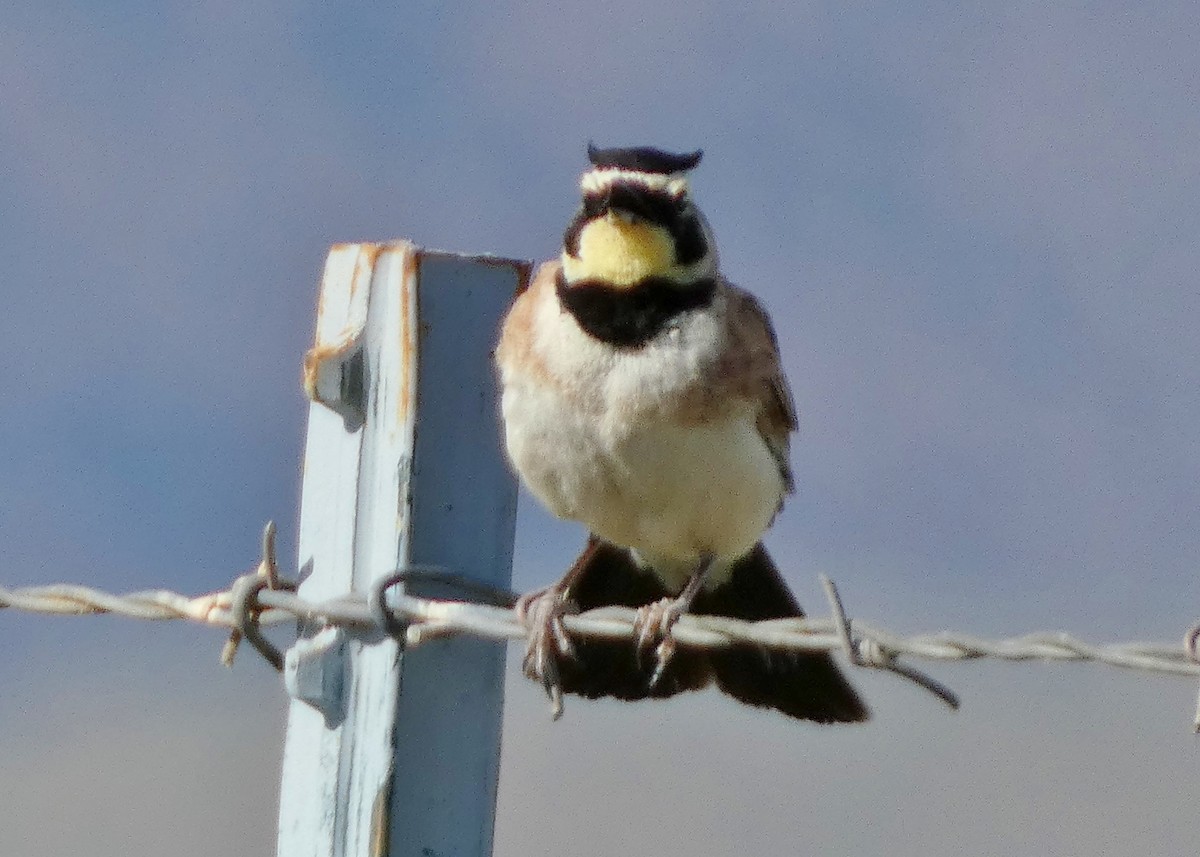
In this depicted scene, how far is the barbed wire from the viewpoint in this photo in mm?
2453

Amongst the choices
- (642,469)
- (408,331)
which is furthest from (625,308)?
(408,331)

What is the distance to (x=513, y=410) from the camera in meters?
4.22

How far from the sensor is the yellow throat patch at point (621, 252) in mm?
4379

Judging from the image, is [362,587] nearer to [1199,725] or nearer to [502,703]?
[502,703]

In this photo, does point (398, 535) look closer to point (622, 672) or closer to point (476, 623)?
point (476, 623)

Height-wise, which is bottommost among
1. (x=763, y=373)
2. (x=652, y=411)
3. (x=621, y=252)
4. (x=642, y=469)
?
(x=642, y=469)

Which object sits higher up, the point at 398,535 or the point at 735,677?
the point at 735,677

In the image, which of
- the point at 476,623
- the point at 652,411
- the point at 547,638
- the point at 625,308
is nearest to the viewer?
the point at 476,623

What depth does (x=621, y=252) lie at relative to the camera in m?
4.39

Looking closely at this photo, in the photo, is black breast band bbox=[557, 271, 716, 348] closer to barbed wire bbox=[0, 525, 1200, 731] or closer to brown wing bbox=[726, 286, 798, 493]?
brown wing bbox=[726, 286, 798, 493]

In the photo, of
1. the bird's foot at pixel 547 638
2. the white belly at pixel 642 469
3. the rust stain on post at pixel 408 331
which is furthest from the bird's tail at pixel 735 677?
the rust stain on post at pixel 408 331

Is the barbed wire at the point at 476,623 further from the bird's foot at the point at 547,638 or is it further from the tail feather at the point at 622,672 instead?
the tail feather at the point at 622,672

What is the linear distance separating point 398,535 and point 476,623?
0.28m

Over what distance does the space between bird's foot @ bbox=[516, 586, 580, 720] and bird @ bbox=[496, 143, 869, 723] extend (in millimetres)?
22
